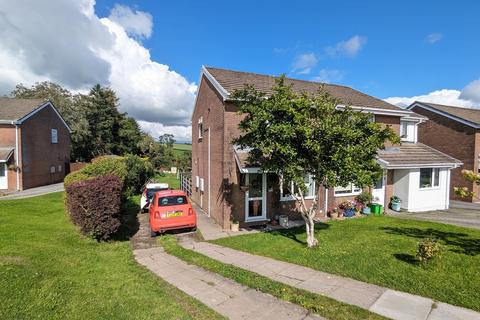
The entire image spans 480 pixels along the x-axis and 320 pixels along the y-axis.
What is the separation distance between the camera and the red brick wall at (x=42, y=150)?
23484 mm

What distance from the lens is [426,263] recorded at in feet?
22.3

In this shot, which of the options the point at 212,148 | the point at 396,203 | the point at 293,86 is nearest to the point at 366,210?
the point at 396,203

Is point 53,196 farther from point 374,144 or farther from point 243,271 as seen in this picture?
point 374,144

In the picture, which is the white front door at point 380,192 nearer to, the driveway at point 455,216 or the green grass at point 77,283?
the driveway at point 455,216

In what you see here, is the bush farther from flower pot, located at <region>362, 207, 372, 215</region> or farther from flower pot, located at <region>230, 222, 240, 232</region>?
flower pot, located at <region>362, 207, 372, 215</region>

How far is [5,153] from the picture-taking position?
71.5ft

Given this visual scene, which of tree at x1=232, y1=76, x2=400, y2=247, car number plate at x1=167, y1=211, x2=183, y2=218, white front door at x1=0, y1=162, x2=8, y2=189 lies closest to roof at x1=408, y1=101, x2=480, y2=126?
tree at x1=232, y1=76, x2=400, y2=247

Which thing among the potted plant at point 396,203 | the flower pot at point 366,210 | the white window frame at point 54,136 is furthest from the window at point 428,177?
the white window frame at point 54,136

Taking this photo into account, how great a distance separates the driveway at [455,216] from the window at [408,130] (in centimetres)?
536

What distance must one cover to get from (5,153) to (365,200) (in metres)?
28.6

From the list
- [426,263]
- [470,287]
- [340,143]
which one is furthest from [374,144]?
[470,287]

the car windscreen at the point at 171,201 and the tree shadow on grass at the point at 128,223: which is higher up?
the car windscreen at the point at 171,201

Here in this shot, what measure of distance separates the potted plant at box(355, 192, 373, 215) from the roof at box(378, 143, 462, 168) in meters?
2.09

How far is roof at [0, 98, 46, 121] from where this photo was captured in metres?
22.8
